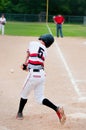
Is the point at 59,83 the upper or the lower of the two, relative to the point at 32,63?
lower

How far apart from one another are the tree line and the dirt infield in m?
62.9

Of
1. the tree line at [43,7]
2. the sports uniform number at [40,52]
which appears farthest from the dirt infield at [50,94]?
the tree line at [43,7]

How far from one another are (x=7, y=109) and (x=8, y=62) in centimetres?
919

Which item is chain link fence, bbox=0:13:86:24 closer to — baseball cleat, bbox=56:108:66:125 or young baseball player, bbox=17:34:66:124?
young baseball player, bbox=17:34:66:124

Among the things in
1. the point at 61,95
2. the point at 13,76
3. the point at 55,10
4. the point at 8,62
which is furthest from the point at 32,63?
the point at 55,10


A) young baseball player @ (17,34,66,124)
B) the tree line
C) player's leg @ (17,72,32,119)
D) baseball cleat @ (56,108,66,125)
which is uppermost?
young baseball player @ (17,34,66,124)

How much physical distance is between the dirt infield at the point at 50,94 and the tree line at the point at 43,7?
62855 millimetres

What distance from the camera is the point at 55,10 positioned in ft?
279

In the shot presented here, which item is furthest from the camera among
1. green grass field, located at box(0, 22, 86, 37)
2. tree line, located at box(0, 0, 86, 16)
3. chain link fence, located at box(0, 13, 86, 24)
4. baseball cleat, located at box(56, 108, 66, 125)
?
tree line, located at box(0, 0, 86, 16)

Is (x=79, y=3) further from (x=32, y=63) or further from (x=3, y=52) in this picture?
(x=32, y=63)

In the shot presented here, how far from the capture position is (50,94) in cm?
1241

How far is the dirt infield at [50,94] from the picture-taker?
924 centimetres

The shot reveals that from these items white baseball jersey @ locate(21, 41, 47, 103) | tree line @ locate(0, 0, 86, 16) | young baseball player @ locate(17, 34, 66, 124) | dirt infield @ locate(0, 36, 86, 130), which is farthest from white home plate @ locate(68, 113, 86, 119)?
tree line @ locate(0, 0, 86, 16)

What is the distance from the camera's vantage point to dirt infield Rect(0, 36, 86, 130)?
30.3 ft
